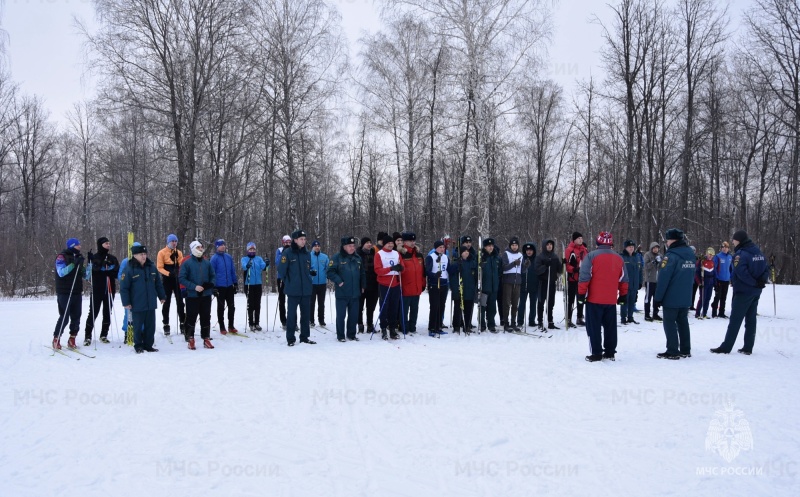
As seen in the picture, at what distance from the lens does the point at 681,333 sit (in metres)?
7.27

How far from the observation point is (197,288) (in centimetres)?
843

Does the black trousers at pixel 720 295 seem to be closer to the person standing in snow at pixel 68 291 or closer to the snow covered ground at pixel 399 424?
the snow covered ground at pixel 399 424

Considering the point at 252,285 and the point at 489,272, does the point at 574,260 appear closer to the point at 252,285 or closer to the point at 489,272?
the point at 489,272

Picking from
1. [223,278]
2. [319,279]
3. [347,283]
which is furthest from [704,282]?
[223,278]

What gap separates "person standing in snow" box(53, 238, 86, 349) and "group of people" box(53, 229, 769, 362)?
0.02 m

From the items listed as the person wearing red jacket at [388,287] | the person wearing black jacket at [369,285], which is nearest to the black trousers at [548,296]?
the person wearing red jacket at [388,287]

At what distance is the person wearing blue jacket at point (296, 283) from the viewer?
8.73m

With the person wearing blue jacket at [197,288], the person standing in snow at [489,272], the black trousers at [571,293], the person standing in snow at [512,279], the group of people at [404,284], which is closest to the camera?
the group of people at [404,284]

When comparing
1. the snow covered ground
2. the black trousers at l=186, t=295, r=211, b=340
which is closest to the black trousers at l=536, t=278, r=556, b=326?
the snow covered ground

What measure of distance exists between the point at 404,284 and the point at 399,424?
515 centimetres

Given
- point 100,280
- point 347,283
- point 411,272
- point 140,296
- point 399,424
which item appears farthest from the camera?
point 411,272

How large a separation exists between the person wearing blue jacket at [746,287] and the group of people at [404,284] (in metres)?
0.02

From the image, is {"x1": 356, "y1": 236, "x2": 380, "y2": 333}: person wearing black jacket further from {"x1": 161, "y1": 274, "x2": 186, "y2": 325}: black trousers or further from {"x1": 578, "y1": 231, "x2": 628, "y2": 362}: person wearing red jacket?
{"x1": 578, "y1": 231, "x2": 628, "y2": 362}: person wearing red jacket

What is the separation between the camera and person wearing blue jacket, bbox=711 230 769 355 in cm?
727
